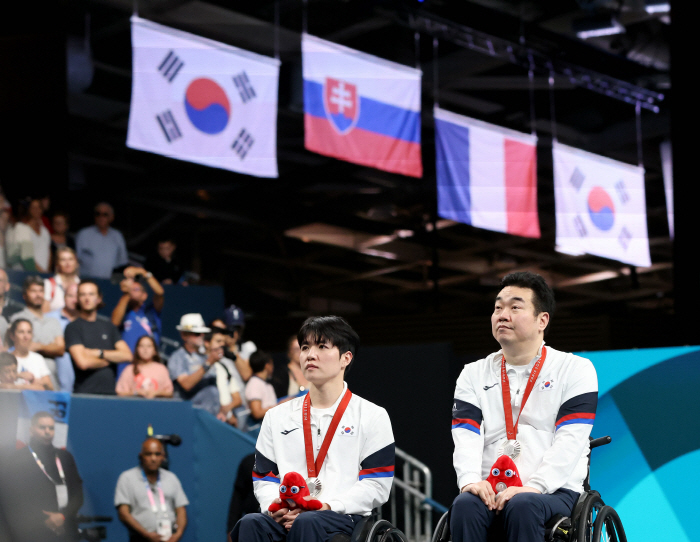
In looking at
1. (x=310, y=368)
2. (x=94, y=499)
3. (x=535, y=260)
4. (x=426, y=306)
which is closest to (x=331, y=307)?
(x=426, y=306)

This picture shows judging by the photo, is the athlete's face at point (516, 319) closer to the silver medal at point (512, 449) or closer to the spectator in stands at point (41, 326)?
the silver medal at point (512, 449)

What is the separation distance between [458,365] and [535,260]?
284 inches

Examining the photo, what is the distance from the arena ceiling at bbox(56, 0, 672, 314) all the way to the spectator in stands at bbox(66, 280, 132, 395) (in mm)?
4015

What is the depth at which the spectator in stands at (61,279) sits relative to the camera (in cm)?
648

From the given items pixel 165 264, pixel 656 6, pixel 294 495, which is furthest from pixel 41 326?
pixel 656 6

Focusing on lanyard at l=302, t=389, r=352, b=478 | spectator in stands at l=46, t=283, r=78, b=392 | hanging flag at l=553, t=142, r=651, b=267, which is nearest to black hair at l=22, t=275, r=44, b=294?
spectator in stands at l=46, t=283, r=78, b=392

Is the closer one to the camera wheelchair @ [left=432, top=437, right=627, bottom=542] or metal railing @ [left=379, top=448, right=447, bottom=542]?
wheelchair @ [left=432, top=437, right=627, bottom=542]

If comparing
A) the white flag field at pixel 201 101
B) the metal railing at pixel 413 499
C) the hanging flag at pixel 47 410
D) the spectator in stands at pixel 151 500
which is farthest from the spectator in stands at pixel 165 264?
the hanging flag at pixel 47 410

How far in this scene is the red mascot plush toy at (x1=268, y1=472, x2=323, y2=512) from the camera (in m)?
2.90

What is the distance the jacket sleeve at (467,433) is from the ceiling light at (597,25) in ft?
22.8

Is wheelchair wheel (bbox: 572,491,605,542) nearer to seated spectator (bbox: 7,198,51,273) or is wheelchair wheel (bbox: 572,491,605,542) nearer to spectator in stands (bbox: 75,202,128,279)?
seated spectator (bbox: 7,198,51,273)

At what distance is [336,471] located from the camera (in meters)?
3.07

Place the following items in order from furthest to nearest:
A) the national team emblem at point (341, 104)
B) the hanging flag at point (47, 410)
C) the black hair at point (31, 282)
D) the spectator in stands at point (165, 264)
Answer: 1. the spectator in stands at point (165, 264)
2. the national team emblem at point (341, 104)
3. the black hair at point (31, 282)
4. the hanging flag at point (47, 410)

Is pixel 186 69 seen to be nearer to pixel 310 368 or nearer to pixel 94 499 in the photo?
pixel 94 499
